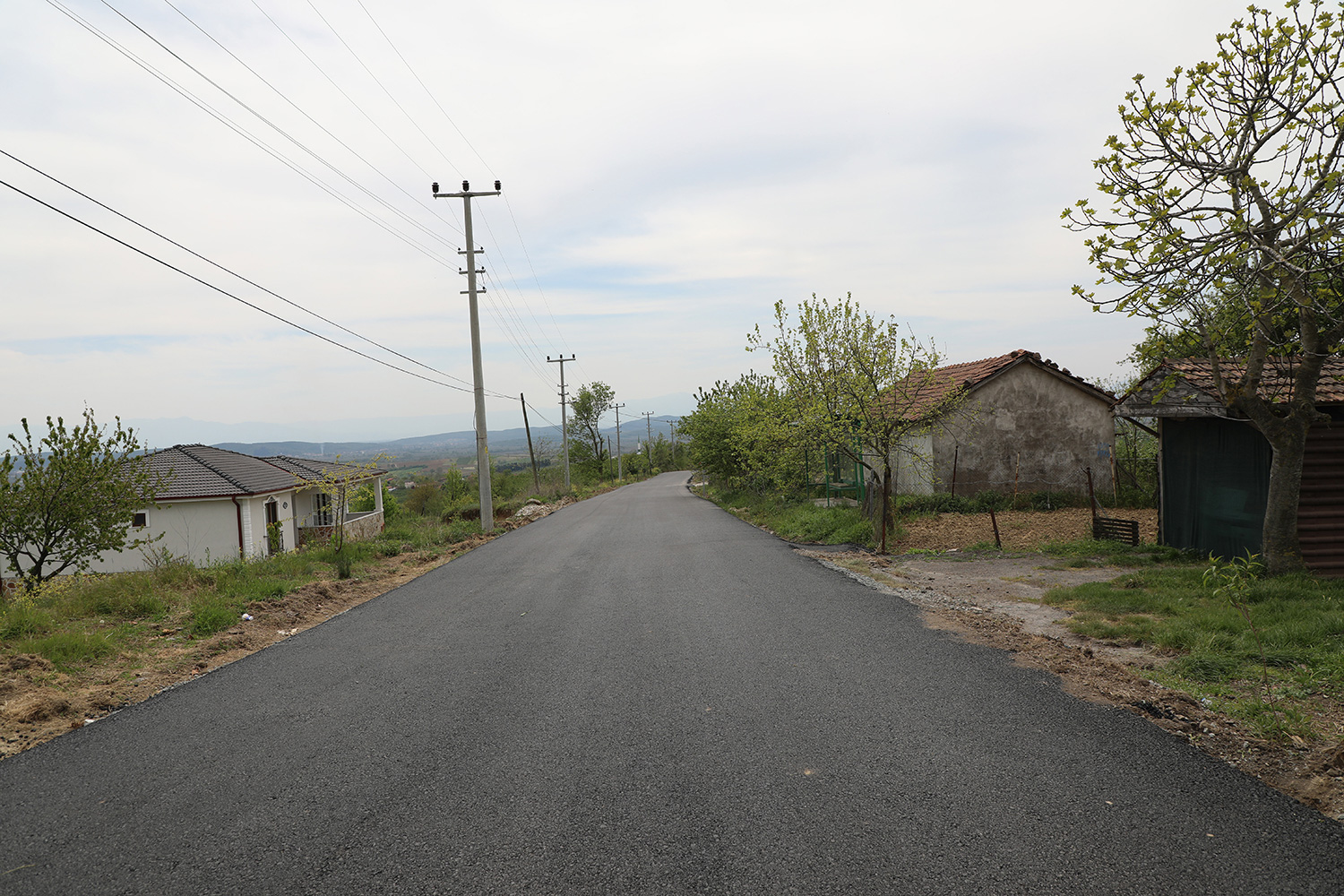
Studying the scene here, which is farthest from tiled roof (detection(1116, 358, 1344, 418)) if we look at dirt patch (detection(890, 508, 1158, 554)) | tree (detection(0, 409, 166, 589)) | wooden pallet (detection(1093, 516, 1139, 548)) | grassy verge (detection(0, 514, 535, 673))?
tree (detection(0, 409, 166, 589))

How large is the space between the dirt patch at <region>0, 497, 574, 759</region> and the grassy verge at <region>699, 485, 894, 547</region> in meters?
9.14

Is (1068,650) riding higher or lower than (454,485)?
lower

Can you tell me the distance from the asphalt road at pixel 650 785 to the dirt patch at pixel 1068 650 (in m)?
0.25

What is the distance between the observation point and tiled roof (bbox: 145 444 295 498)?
26.2 m

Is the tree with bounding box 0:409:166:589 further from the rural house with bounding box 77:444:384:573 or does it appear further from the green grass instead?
the rural house with bounding box 77:444:384:573

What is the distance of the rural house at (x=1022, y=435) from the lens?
1992 centimetres

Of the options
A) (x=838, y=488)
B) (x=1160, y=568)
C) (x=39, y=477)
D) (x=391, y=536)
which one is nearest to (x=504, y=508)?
(x=391, y=536)

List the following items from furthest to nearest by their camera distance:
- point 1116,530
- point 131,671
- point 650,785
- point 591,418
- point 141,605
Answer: point 591,418 < point 1116,530 < point 141,605 < point 131,671 < point 650,785

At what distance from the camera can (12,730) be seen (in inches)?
213

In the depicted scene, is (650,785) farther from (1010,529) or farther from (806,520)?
(806,520)

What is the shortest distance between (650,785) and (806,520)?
547 inches

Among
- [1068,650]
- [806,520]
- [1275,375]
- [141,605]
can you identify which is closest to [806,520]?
[806,520]

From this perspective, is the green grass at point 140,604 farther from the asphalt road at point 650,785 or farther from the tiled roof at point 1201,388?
the tiled roof at point 1201,388

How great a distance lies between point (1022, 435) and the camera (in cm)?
2016
